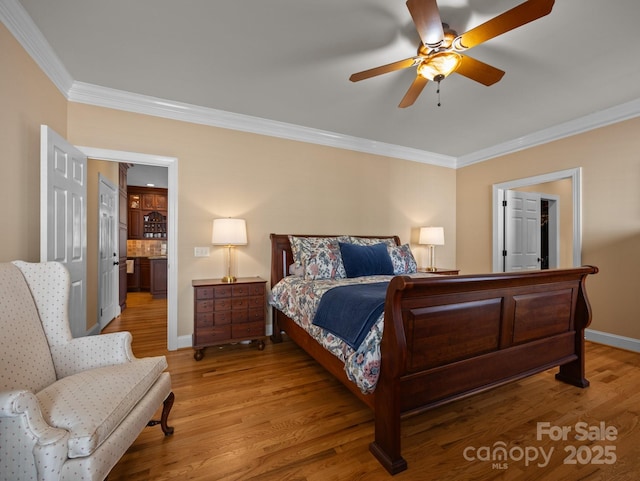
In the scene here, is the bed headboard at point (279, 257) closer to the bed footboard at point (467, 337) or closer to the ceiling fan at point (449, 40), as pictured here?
the ceiling fan at point (449, 40)

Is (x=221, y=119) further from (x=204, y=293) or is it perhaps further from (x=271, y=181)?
(x=204, y=293)

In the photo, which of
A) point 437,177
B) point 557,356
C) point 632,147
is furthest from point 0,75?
point 632,147

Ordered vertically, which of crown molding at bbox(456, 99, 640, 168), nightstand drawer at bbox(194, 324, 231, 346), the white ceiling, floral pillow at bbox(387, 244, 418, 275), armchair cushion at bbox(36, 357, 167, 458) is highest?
the white ceiling

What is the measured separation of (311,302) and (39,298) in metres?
1.75

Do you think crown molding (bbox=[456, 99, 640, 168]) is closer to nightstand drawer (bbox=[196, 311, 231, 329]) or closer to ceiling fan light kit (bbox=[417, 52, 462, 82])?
ceiling fan light kit (bbox=[417, 52, 462, 82])

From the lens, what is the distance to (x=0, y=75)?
6.02ft

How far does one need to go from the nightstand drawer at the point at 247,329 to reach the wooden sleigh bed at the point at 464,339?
36.9 inches

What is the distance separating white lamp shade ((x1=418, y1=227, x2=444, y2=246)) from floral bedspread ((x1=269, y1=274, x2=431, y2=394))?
5.88 feet

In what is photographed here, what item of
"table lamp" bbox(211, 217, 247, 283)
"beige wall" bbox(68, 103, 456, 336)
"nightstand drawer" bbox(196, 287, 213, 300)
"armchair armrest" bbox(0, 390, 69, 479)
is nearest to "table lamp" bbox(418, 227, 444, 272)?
"beige wall" bbox(68, 103, 456, 336)

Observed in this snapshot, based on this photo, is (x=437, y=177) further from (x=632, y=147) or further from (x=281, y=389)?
(x=281, y=389)

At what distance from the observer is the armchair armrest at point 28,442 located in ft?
3.34

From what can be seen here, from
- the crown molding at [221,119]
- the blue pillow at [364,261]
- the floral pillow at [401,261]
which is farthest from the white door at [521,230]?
the blue pillow at [364,261]

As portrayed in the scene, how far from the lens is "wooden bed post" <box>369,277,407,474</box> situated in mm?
1425

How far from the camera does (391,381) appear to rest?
4.79ft
